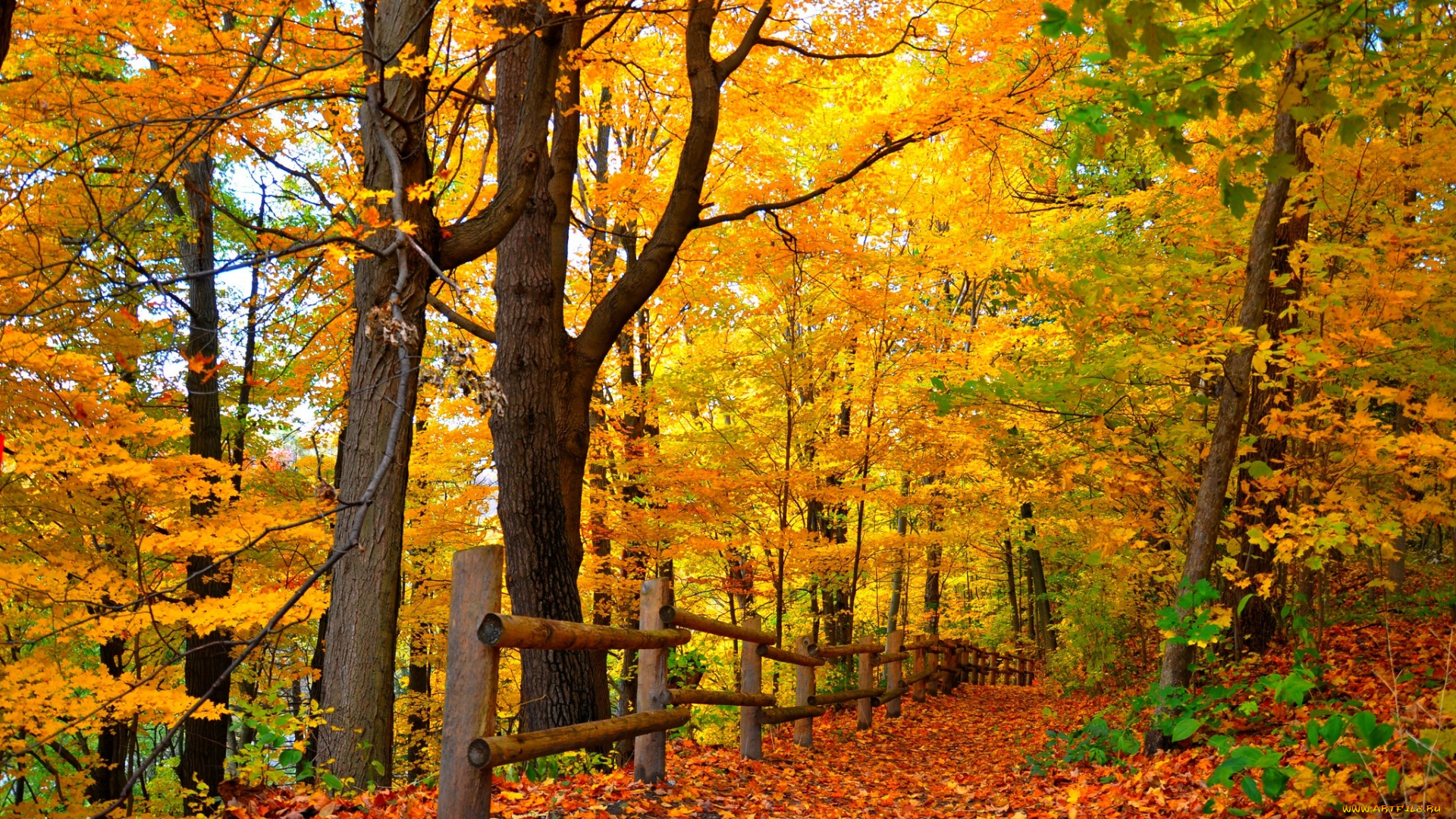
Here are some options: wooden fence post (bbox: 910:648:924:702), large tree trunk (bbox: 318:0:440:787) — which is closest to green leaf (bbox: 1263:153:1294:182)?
large tree trunk (bbox: 318:0:440:787)

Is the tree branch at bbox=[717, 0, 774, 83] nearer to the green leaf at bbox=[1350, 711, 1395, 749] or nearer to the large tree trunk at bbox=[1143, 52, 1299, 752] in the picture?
the large tree trunk at bbox=[1143, 52, 1299, 752]

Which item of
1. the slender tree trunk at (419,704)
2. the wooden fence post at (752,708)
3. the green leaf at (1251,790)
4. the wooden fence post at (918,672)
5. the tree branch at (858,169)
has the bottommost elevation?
the slender tree trunk at (419,704)

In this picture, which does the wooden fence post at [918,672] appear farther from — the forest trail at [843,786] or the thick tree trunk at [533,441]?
the thick tree trunk at [533,441]

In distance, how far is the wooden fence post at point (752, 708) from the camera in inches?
297

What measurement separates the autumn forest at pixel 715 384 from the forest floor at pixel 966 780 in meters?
0.06

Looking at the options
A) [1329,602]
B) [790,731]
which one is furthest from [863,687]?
[1329,602]

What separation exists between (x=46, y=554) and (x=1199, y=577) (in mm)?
10176

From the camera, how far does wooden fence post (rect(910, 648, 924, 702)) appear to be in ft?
49.8

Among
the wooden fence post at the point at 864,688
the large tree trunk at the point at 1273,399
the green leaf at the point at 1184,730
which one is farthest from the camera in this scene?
the wooden fence post at the point at 864,688

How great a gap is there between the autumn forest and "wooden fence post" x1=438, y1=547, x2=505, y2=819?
2cm

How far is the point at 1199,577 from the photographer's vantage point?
6527mm

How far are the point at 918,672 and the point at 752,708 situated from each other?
8714mm

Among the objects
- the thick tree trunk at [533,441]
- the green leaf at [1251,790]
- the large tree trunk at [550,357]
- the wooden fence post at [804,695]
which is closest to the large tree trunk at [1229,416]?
the green leaf at [1251,790]

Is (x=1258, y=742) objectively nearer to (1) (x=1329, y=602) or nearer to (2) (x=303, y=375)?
(1) (x=1329, y=602)
